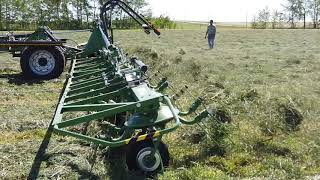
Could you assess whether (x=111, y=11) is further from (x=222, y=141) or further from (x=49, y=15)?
(x=49, y=15)

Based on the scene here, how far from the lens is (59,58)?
406 inches

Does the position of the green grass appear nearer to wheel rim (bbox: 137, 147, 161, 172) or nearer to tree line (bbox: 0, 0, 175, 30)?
wheel rim (bbox: 137, 147, 161, 172)

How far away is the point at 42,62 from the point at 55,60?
300mm

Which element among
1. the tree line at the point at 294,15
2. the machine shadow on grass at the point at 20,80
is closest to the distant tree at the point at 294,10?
the tree line at the point at 294,15

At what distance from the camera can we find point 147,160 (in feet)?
13.8

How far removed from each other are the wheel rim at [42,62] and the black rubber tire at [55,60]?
4 cm

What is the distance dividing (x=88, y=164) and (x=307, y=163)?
2125 millimetres

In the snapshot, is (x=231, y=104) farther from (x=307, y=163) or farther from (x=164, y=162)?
(x=164, y=162)

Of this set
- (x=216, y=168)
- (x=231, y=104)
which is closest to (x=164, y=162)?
(x=216, y=168)

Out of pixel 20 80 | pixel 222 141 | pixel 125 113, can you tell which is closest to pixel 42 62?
pixel 20 80

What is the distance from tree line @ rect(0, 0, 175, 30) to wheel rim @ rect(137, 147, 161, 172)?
4290 centimetres

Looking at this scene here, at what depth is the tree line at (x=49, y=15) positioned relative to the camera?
4834 cm

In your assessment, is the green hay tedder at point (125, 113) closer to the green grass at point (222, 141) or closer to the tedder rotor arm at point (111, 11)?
the tedder rotor arm at point (111, 11)

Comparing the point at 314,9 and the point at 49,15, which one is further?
the point at 314,9
